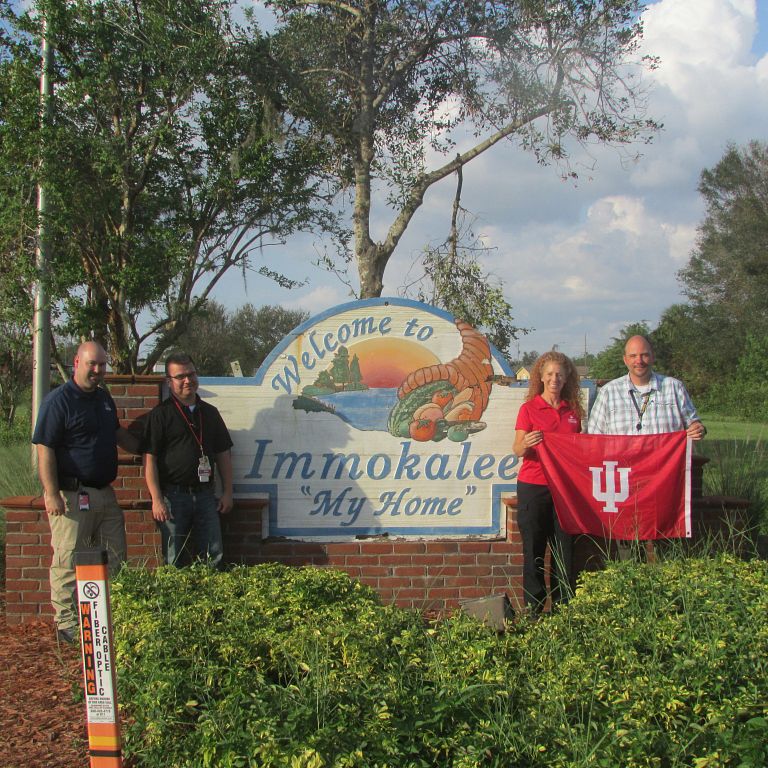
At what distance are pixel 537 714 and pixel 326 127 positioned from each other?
10.7 meters

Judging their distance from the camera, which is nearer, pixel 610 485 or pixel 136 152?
pixel 610 485

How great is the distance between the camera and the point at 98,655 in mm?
2531

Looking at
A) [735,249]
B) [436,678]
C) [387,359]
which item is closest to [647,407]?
[387,359]

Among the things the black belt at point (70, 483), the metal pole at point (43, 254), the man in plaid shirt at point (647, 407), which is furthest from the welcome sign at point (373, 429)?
the metal pole at point (43, 254)

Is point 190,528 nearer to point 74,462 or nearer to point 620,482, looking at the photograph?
point 74,462

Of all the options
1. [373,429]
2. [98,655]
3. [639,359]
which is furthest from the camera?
[373,429]

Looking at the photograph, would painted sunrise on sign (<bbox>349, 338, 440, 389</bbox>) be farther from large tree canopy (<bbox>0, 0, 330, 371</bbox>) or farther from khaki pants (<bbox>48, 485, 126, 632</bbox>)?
large tree canopy (<bbox>0, 0, 330, 371</bbox>)

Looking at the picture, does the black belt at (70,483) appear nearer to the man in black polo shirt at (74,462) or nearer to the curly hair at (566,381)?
the man in black polo shirt at (74,462)

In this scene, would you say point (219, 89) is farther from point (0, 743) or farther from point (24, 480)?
point (0, 743)

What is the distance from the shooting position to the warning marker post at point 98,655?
2.50 m

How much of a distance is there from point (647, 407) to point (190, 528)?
3074 mm

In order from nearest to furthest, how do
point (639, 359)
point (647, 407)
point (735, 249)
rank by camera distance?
1. point (639, 359)
2. point (647, 407)
3. point (735, 249)

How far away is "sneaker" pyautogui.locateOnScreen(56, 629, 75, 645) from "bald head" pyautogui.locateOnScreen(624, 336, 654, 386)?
3799 mm

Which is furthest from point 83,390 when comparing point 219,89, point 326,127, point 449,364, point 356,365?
point 326,127
